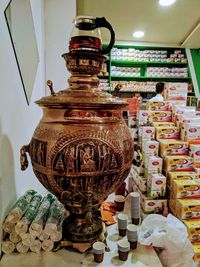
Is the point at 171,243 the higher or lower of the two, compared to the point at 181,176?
lower

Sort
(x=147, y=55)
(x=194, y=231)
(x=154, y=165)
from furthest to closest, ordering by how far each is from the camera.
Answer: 1. (x=147, y=55)
2. (x=154, y=165)
3. (x=194, y=231)

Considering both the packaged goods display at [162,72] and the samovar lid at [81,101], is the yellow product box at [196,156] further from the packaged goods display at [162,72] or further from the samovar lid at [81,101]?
the packaged goods display at [162,72]

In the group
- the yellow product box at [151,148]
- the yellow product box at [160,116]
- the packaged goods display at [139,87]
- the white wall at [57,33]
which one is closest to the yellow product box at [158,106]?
the yellow product box at [160,116]

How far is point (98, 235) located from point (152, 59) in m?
4.63

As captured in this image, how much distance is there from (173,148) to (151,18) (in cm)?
289

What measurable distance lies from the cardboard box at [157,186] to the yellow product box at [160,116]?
527 mm

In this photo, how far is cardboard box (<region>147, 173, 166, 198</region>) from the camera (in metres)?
1.61

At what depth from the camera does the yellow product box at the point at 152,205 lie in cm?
156

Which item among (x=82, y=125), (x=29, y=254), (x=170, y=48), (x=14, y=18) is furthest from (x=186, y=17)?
(x=29, y=254)

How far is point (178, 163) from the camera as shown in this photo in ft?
5.68

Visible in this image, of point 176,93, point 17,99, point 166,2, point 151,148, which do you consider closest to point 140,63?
point 166,2

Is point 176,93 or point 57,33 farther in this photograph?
point 176,93

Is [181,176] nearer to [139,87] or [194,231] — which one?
[194,231]

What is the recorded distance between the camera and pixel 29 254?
0.91 m
